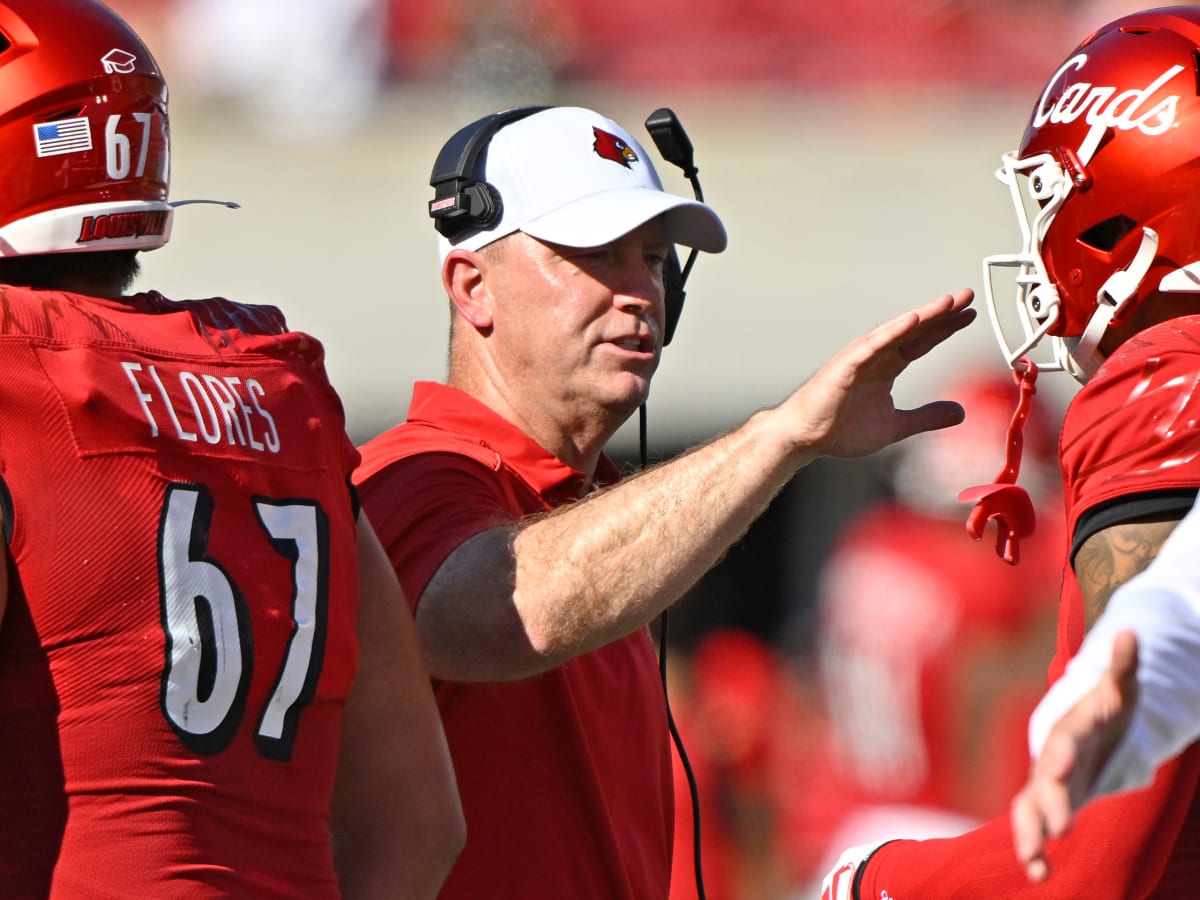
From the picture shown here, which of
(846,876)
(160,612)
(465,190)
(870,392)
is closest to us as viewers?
(160,612)

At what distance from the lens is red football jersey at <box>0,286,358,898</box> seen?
1800 mm

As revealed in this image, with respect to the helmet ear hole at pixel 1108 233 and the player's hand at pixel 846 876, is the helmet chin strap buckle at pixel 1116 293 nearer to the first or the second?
the helmet ear hole at pixel 1108 233

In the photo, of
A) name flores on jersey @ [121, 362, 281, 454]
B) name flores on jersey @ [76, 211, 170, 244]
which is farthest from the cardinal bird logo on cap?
name flores on jersey @ [121, 362, 281, 454]

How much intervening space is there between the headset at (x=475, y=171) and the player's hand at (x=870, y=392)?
745 millimetres

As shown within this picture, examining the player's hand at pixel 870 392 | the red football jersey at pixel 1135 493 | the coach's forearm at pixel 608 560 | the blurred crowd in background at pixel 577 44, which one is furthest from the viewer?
the blurred crowd in background at pixel 577 44

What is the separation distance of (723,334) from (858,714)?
147 inches

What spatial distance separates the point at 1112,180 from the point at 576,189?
2.75ft

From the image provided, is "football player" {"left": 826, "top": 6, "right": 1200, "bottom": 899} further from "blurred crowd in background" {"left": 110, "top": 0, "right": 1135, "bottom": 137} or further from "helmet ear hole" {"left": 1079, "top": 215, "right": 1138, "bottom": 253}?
"blurred crowd in background" {"left": 110, "top": 0, "right": 1135, "bottom": 137}

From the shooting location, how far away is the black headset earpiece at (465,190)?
287cm

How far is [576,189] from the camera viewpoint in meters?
2.83

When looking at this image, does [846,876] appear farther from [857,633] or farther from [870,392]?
[857,633]

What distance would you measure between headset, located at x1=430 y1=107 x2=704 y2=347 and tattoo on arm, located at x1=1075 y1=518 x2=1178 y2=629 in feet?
3.44

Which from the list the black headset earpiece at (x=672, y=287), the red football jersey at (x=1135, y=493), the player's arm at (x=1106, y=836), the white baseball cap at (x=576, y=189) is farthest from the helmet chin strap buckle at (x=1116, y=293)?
the black headset earpiece at (x=672, y=287)

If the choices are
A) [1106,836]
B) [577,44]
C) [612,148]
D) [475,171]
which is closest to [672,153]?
[612,148]
